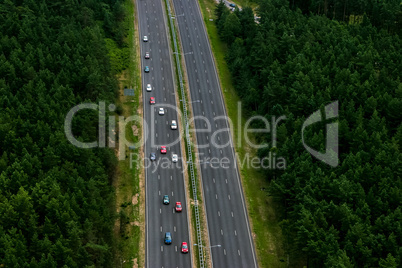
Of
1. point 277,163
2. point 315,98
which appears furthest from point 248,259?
point 315,98

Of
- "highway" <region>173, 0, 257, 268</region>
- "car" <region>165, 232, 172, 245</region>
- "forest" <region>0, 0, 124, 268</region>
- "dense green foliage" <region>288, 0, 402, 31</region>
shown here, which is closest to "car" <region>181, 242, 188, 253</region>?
"car" <region>165, 232, 172, 245</region>

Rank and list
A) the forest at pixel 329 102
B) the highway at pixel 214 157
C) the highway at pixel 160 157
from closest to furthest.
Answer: the forest at pixel 329 102 → the highway at pixel 160 157 → the highway at pixel 214 157

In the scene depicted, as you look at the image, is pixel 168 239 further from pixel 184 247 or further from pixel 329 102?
pixel 329 102

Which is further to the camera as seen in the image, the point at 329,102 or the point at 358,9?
the point at 358,9

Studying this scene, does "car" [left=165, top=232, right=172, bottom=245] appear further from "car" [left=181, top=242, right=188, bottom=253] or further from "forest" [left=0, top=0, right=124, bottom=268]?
"forest" [left=0, top=0, right=124, bottom=268]

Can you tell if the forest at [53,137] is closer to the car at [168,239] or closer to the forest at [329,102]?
the car at [168,239]

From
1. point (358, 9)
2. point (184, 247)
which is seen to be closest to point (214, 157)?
point (184, 247)

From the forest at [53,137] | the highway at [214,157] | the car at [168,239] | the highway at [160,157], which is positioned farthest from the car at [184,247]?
the forest at [53,137]
